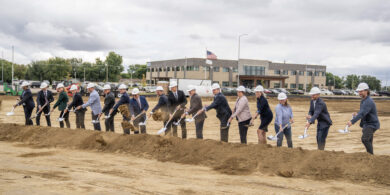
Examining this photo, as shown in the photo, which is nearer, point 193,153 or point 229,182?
point 229,182

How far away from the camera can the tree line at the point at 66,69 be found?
7743 centimetres

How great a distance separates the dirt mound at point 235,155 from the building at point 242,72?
55.0m

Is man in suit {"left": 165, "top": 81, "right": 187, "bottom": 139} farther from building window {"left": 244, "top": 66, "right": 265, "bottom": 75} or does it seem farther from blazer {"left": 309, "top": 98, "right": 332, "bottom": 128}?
building window {"left": 244, "top": 66, "right": 265, "bottom": 75}

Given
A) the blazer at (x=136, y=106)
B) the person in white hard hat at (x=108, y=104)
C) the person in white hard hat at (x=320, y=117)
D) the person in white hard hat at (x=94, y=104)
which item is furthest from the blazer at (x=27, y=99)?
the person in white hard hat at (x=320, y=117)

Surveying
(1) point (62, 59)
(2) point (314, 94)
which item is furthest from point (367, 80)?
(2) point (314, 94)

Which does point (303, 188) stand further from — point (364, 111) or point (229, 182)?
point (364, 111)

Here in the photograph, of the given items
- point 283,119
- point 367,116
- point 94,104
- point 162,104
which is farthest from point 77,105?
point 367,116

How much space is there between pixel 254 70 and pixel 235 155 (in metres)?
72.8

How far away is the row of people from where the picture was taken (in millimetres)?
7520

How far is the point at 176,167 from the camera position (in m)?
7.67

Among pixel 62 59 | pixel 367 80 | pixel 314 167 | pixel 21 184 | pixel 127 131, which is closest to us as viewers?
pixel 21 184

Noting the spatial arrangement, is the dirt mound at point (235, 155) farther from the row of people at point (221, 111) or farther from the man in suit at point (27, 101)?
the man in suit at point (27, 101)

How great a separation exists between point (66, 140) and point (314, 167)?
7.21 metres

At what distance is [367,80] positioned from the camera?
111 meters
